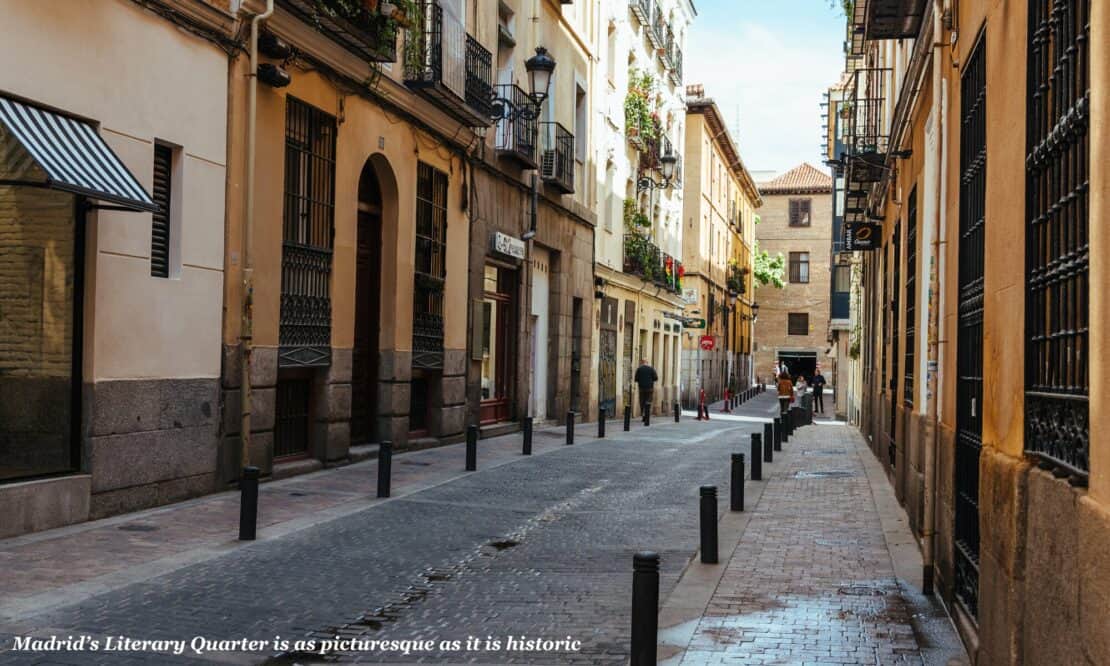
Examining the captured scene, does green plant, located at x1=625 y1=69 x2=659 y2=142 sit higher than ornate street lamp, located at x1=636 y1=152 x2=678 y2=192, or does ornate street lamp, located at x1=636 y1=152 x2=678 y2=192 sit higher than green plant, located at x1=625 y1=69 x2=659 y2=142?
green plant, located at x1=625 y1=69 x2=659 y2=142

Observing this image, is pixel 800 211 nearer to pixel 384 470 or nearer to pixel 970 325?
pixel 384 470

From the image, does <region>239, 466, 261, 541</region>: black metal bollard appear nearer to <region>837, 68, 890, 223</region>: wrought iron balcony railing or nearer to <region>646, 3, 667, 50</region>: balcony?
<region>837, 68, 890, 223</region>: wrought iron balcony railing

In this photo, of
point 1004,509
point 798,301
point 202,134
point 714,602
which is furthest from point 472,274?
point 798,301

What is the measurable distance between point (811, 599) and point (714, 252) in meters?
46.9

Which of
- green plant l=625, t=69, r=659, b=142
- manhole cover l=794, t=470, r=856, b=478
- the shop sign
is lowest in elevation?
manhole cover l=794, t=470, r=856, b=478

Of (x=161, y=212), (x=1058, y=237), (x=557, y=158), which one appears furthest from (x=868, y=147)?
(x=1058, y=237)

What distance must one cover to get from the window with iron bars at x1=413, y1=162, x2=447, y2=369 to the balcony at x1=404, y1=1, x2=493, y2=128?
46.9 inches

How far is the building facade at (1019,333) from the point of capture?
147 inches

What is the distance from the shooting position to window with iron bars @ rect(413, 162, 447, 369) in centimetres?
1830

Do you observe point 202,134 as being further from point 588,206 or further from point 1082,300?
point 588,206

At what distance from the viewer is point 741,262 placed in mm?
65188

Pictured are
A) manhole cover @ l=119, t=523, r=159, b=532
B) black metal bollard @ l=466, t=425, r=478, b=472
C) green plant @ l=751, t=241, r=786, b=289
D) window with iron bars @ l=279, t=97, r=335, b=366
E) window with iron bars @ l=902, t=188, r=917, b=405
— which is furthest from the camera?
green plant @ l=751, t=241, r=786, b=289

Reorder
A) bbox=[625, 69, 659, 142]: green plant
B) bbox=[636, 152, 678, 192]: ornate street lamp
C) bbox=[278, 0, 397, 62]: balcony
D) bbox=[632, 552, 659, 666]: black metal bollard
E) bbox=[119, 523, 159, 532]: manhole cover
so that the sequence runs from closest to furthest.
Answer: bbox=[632, 552, 659, 666]: black metal bollard < bbox=[119, 523, 159, 532]: manhole cover < bbox=[278, 0, 397, 62]: balcony < bbox=[625, 69, 659, 142]: green plant < bbox=[636, 152, 678, 192]: ornate street lamp

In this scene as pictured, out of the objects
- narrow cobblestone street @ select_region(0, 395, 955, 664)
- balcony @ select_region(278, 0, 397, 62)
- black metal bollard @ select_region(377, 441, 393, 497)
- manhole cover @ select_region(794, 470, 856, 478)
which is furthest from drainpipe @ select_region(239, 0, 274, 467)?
manhole cover @ select_region(794, 470, 856, 478)
